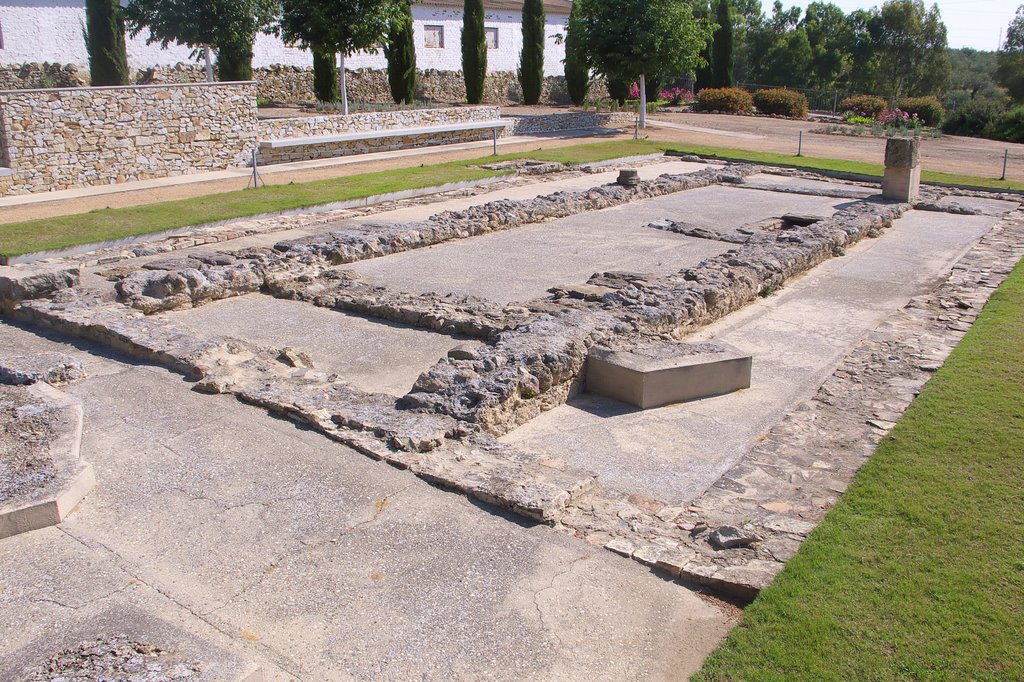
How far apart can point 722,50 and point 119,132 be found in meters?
32.6

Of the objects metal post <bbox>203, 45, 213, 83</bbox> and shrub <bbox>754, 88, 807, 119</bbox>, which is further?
shrub <bbox>754, 88, 807, 119</bbox>

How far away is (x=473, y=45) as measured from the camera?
36.2 metres

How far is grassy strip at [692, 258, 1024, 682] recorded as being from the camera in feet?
14.8

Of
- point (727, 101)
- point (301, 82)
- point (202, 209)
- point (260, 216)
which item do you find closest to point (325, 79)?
point (301, 82)

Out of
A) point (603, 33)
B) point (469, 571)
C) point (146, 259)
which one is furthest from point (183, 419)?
point (603, 33)

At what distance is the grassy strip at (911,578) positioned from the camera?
4.51 m

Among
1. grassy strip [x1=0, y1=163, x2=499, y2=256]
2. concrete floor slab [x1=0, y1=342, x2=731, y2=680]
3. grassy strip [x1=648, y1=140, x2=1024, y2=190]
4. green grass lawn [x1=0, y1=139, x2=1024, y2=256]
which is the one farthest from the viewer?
grassy strip [x1=648, y1=140, x2=1024, y2=190]

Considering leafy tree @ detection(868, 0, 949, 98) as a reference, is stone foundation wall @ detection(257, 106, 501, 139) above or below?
below

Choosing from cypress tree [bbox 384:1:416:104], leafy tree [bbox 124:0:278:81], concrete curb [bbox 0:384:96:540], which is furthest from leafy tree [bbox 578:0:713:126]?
concrete curb [bbox 0:384:96:540]

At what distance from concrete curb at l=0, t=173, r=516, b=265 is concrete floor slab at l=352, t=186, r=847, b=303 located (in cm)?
380

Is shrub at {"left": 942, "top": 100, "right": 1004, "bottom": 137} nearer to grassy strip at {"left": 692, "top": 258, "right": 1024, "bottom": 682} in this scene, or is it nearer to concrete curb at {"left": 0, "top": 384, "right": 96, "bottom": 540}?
grassy strip at {"left": 692, "top": 258, "right": 1024, "bottom": 682}

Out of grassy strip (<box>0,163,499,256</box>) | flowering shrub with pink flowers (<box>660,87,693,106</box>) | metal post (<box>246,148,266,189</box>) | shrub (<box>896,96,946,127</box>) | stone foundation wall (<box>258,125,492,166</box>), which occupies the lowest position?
grassy strip (<box>0,163,499,256</box>)

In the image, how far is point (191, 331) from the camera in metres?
9.66

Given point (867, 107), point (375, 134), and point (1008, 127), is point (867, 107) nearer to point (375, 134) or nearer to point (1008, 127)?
Result: point (1008, 127)
